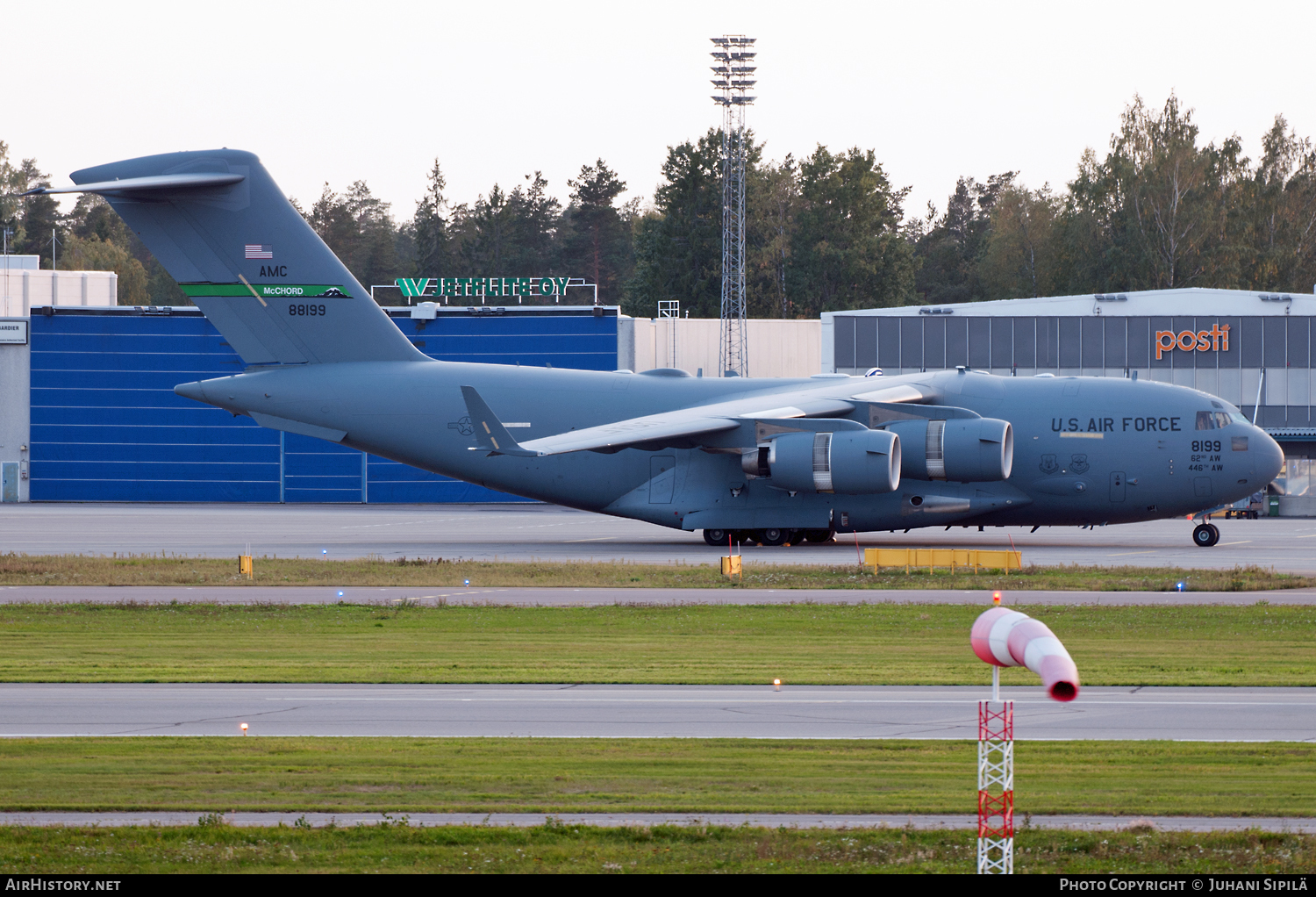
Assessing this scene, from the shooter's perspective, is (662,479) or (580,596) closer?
(580,596)

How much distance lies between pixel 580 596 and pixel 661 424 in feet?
31.4

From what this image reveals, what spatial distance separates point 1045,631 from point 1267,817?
3344mm

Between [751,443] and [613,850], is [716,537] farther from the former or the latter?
[613,850]

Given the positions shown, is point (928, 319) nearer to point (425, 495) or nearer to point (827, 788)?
point (425, 495)

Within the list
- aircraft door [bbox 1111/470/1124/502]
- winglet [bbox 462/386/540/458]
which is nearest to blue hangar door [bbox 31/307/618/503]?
winglet [bbox 462/386/540/458]

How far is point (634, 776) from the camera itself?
10.4 metres

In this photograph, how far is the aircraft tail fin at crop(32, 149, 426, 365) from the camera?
1337 inches

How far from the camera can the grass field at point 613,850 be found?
7.97 meters

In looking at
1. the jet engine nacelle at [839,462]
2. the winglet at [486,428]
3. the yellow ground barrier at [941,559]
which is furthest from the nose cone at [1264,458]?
the winglet at [486,428]

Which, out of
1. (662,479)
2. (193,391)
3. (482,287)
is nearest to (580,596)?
(662,479)

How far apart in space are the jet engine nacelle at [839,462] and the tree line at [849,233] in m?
55.9

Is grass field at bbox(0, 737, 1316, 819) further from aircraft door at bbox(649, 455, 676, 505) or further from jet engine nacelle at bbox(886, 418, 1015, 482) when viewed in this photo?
aircraft door at bbox(649, 455, 676, 505)

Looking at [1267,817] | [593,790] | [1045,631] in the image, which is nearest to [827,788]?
[593,790]

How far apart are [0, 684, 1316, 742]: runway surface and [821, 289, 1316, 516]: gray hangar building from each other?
46.1 m
